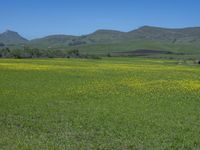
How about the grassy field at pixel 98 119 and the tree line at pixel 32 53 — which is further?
the tree line at pixel 32 53

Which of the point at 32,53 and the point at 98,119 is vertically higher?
the point at 32,53

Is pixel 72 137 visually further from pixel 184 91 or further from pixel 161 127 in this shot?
pixel 184 91

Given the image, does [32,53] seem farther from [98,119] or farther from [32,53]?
[98,119]

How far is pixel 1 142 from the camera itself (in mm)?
14250

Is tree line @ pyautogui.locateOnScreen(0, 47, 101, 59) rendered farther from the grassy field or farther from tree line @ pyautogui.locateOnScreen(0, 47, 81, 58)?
the grassy field

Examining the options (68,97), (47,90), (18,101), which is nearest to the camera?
(18,101)

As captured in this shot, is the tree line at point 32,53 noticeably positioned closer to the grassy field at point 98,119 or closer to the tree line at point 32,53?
the tree line at point 32,53

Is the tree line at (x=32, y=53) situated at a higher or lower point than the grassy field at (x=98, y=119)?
higher

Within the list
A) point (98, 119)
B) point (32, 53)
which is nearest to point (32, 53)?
point (32, 53)

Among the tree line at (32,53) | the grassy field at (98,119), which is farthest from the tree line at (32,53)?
the grassy field at (98,119)

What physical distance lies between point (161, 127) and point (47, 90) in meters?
15.5

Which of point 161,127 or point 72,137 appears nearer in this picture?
point 72,137

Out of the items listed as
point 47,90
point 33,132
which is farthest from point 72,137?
point 47,90

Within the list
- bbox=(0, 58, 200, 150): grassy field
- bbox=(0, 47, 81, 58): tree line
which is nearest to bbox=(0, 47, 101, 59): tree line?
bbox=(0, 47, 81, 58): tree line
